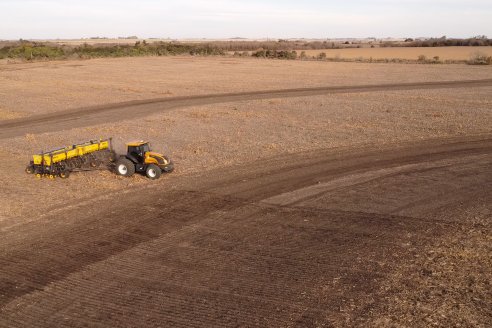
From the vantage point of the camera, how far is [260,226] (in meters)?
14.6

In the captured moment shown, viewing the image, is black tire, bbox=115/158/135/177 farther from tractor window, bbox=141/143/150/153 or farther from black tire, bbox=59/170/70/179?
black tire, bbox=59/170/70/179

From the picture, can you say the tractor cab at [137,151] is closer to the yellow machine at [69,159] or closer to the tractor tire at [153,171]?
the tractor tire at [153,171]

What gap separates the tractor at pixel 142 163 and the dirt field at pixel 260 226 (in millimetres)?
401

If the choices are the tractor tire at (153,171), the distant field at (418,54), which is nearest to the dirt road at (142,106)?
the tractor tire at (153,171)

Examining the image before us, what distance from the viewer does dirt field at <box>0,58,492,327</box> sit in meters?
10.3

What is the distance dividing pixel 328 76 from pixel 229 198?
145 feet

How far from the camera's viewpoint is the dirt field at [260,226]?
10.3m

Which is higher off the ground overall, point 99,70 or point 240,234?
point 99,70

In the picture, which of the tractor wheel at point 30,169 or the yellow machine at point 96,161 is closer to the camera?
the yellow machine at point 96,161

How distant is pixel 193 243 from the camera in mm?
13484

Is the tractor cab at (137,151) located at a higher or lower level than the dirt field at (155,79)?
lower

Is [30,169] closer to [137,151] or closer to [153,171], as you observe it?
[137,151]

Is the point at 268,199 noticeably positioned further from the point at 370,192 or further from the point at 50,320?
the point at 50,320

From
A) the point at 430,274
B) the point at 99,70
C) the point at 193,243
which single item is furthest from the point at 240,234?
the point at 99,70
